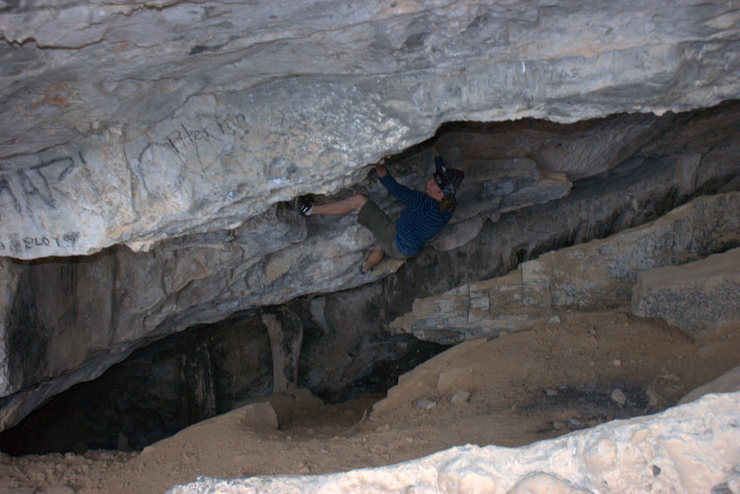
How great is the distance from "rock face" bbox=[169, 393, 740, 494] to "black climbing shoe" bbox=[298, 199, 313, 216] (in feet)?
8.12

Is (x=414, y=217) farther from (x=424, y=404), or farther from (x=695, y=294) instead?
(x=695, y=294)

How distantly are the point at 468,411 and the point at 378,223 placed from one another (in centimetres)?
158

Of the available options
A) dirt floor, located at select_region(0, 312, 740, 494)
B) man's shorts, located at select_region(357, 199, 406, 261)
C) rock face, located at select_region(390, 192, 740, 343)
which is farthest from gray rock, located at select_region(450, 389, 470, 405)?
man's shorts, located at select_region(357, 199, 406, 261)

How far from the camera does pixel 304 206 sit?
4129 millimetres

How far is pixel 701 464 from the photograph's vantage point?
1670 mm

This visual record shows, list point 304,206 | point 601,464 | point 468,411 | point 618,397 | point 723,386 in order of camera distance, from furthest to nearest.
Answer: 1. point 304,206
2. point 468,411
3. point 618,397
4. point 723,386
5. point 601,464

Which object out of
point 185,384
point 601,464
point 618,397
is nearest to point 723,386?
point 618,397

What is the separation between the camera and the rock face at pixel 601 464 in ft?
5.50

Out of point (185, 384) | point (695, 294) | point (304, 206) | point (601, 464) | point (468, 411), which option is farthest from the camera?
point (185, 384)

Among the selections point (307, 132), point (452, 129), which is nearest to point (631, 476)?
point (307, 132)

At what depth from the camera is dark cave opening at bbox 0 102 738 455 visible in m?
4.47

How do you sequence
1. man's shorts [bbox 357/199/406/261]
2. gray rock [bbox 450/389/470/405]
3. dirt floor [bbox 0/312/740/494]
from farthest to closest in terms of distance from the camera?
1. man's shorts [bbox 357/199/406/261]
2. gray rock [bbox 450/389/470/405]
3. dirt floor [bbox 0/312/740/494]

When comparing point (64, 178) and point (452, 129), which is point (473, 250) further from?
point (64, 178)

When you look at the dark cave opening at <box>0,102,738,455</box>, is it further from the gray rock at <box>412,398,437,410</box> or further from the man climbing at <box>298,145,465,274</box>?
the gray rock at <box>412,398,437,410</box>
